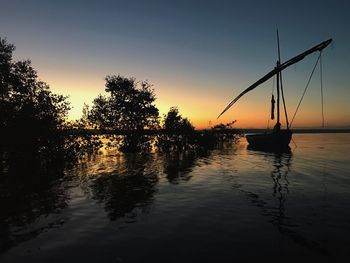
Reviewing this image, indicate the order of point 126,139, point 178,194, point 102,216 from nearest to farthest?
point 102,216 → point 178,194 → point 126,139

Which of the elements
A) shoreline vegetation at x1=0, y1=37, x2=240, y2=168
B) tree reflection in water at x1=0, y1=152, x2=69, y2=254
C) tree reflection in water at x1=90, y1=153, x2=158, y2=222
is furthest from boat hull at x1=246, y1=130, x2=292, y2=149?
tree reflection in water at x1=0, y1=152, x2=69, y2=254

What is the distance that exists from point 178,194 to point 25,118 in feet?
70.1

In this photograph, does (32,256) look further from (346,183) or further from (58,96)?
(58,96)

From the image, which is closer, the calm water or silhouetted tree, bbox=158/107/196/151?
the calm water

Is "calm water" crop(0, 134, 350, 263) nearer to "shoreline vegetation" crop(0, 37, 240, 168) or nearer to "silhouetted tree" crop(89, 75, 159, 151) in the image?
"shoreline vegetation" crop(0, 37, 240, 168)

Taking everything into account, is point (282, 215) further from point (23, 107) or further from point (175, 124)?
point (175, 124)

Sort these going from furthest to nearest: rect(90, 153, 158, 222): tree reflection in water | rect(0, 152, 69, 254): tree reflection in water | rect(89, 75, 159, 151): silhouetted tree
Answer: rect(89, 75, 159, 151): silhouetted tree, rect(90, 153, 158, 222): tree reflection in water, rect(0, 152, 69, 254): tree reflection in water

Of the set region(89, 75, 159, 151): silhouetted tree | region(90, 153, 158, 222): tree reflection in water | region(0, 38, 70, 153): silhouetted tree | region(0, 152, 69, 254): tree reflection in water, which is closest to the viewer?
region(0, 152, 69, 254): tree reflection in water

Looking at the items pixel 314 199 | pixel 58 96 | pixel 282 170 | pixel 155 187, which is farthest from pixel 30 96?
pixel 314 199

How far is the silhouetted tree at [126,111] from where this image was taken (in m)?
59.0

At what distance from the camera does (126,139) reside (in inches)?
2405

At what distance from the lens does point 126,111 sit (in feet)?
197

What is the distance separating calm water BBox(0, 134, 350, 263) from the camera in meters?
11.3

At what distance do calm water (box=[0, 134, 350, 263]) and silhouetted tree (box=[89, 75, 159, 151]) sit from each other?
32.1 m
